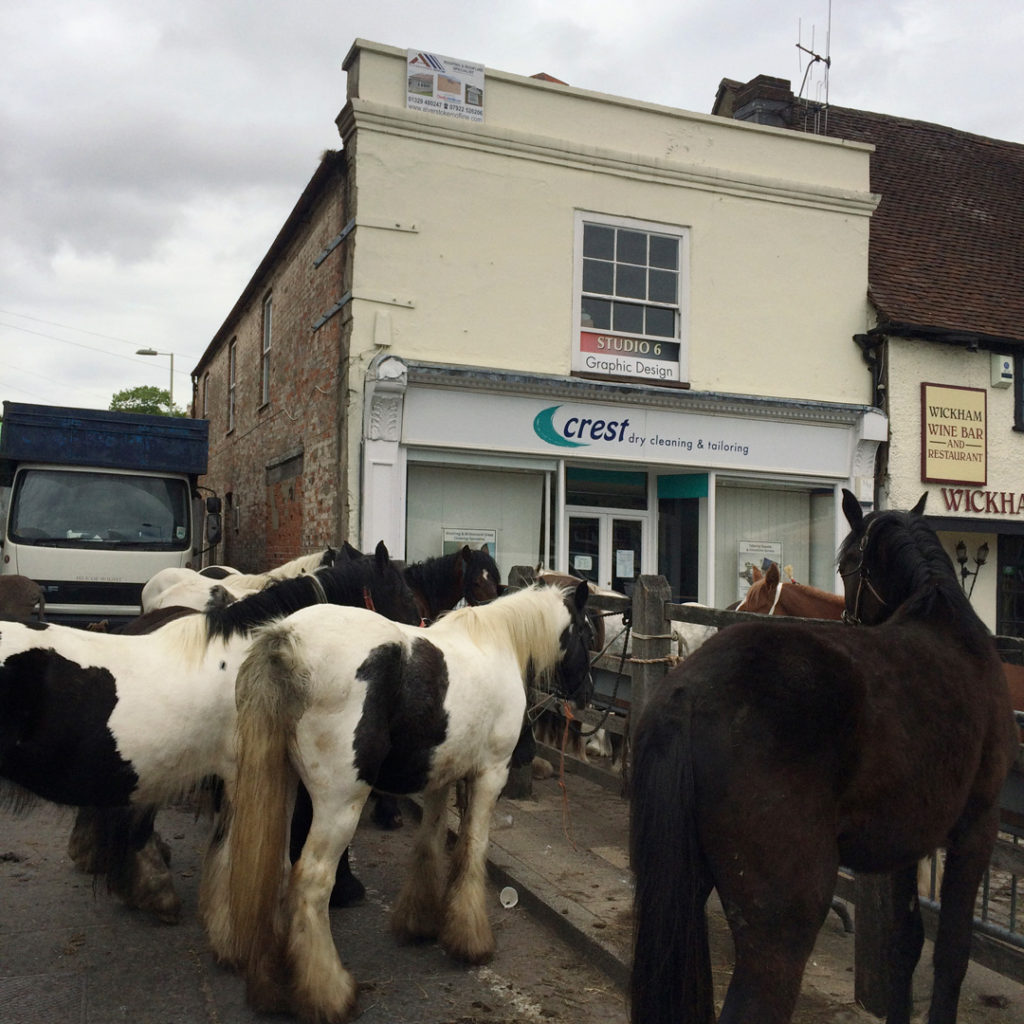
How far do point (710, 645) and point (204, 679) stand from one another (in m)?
2.47

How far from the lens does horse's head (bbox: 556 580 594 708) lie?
5.15 metres

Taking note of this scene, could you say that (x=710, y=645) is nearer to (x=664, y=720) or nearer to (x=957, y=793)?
Answer: (x=664, y=720)

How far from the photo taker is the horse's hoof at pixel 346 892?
201 inches

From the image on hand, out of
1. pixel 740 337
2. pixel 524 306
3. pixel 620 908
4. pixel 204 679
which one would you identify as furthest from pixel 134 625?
pixel 740 337

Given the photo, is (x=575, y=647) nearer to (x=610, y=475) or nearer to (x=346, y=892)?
(x=346, y=892)

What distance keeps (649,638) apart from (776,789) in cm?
319

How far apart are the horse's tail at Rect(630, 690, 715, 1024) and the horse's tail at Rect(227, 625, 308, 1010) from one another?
166 centimetres

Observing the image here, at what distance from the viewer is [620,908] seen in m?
4.93

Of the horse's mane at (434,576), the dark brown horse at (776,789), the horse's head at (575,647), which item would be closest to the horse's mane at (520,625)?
the horse's head at (575,647)

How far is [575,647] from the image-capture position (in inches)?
205

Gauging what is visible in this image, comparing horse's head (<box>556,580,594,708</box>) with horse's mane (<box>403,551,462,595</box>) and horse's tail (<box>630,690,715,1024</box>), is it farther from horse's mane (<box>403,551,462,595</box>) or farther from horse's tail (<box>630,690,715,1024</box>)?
horse's tail (<box>630,690,715,1024</box>)

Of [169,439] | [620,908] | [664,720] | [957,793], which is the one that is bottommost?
[620,908]

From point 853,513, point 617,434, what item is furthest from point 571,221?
point 853,513

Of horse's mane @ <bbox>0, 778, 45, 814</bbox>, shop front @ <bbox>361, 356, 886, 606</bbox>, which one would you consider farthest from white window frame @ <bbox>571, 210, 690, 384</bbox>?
horse's mane @ <bbox>0, 778, 45, 814</bbox>
